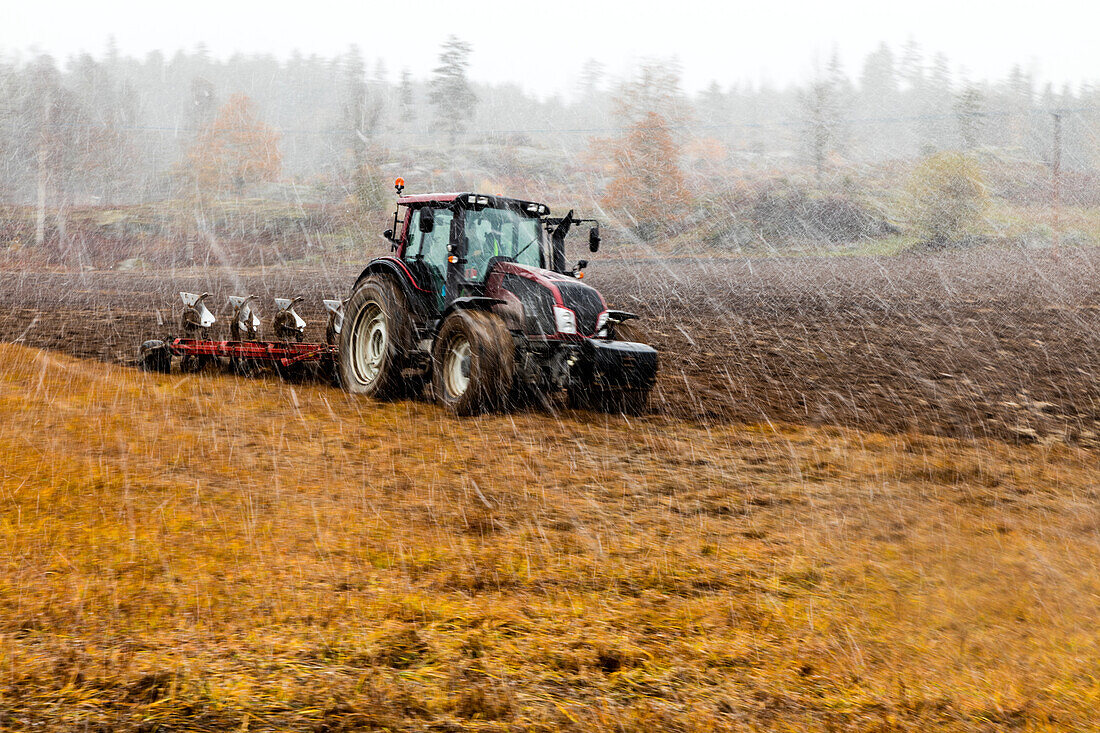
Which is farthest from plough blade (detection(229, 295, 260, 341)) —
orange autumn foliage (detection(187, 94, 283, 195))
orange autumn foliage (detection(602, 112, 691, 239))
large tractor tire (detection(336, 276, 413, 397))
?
orange autumn foliage (detection(187, 94, 283, 195))

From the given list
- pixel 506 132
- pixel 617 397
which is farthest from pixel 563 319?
pixel 506 132

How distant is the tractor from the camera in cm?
795

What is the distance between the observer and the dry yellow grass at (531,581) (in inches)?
118

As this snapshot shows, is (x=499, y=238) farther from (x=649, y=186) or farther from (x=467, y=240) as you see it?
(x=649, y=186)

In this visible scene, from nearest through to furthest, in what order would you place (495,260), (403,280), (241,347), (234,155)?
(495,260) → (403,280) → (241,347) → (234,155)

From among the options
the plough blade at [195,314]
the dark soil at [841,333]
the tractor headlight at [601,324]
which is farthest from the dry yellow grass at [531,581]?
the plough blade at [195,314]

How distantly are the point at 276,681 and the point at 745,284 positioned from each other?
75.9 feet

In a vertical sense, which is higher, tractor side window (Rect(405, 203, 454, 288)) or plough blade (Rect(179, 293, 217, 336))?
tractor side window (Rect(405, 203, 454, 288))

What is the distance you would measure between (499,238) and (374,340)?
6.02 ft

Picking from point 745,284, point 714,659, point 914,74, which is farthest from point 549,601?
point 914,74

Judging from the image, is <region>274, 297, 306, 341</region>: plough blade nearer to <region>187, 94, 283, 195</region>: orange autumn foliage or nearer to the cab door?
the cab door

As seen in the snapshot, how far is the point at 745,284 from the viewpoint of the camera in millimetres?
24984

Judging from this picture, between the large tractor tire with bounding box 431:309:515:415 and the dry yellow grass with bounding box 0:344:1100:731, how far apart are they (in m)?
0.56

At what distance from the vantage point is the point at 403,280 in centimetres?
897
